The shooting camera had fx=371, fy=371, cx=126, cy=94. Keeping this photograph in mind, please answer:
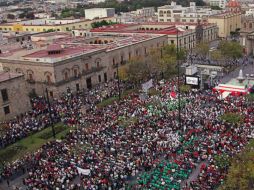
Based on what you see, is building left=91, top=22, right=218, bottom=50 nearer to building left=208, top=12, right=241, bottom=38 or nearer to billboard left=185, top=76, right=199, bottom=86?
building left=208, top=12, right=241, bottom=38

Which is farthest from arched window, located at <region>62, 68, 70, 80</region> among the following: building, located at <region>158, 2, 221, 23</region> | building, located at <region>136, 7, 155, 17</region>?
building, located at <region>136, 7, 155, 17</region>

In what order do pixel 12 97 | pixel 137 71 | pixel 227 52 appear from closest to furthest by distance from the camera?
1. pixel 12 97
2. pixel 137 71
3. pixel 227 52

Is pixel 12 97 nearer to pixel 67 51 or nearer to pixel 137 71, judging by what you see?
pixel 67 51

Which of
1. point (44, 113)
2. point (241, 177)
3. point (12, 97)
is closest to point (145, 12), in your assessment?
point (44, 113)

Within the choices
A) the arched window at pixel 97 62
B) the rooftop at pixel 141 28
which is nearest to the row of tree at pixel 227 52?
the rooftop at pixel 141 28

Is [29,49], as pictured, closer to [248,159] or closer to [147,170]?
[147,170]

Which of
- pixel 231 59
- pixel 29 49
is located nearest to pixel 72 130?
pixel 29 49
